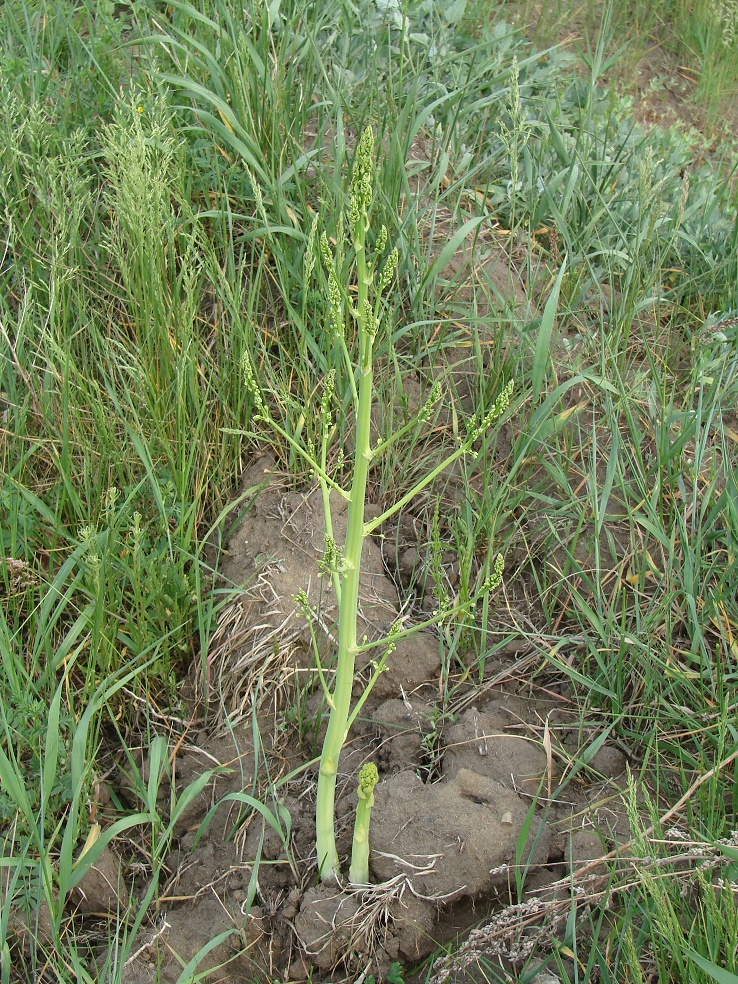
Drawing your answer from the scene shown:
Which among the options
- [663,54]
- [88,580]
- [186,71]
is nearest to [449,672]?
[88,580]

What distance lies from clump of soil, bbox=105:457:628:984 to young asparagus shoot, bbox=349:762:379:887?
0.11 feet

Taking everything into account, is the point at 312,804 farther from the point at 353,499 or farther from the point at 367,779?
the point at 353,499

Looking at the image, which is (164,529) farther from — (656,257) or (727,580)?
(656,257)

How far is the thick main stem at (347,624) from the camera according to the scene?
55.6 inches

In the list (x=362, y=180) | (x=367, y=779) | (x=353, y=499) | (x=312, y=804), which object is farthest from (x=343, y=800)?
(x=362, y=180)

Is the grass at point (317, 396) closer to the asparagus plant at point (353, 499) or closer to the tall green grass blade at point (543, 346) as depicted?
the tall green grass blade at point (543, 346)

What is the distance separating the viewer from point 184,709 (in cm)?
198

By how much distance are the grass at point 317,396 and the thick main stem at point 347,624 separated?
0.16 metres

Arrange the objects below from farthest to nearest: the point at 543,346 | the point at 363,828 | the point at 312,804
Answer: the point at 543,346 → the point at 312,804 → the point at 363,828

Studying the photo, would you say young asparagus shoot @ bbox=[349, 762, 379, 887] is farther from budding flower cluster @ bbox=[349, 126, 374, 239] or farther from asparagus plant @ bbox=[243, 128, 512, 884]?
budding flower cluster @ bbox=[349, 126, 374, 239]

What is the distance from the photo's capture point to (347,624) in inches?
59.6

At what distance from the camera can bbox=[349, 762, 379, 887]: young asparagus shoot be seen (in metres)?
1.46

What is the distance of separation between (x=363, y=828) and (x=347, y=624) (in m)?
0.39

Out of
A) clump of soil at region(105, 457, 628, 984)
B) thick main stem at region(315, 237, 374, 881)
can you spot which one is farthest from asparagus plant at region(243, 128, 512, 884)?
clump of soil at region(105, 457, 628, 984)
